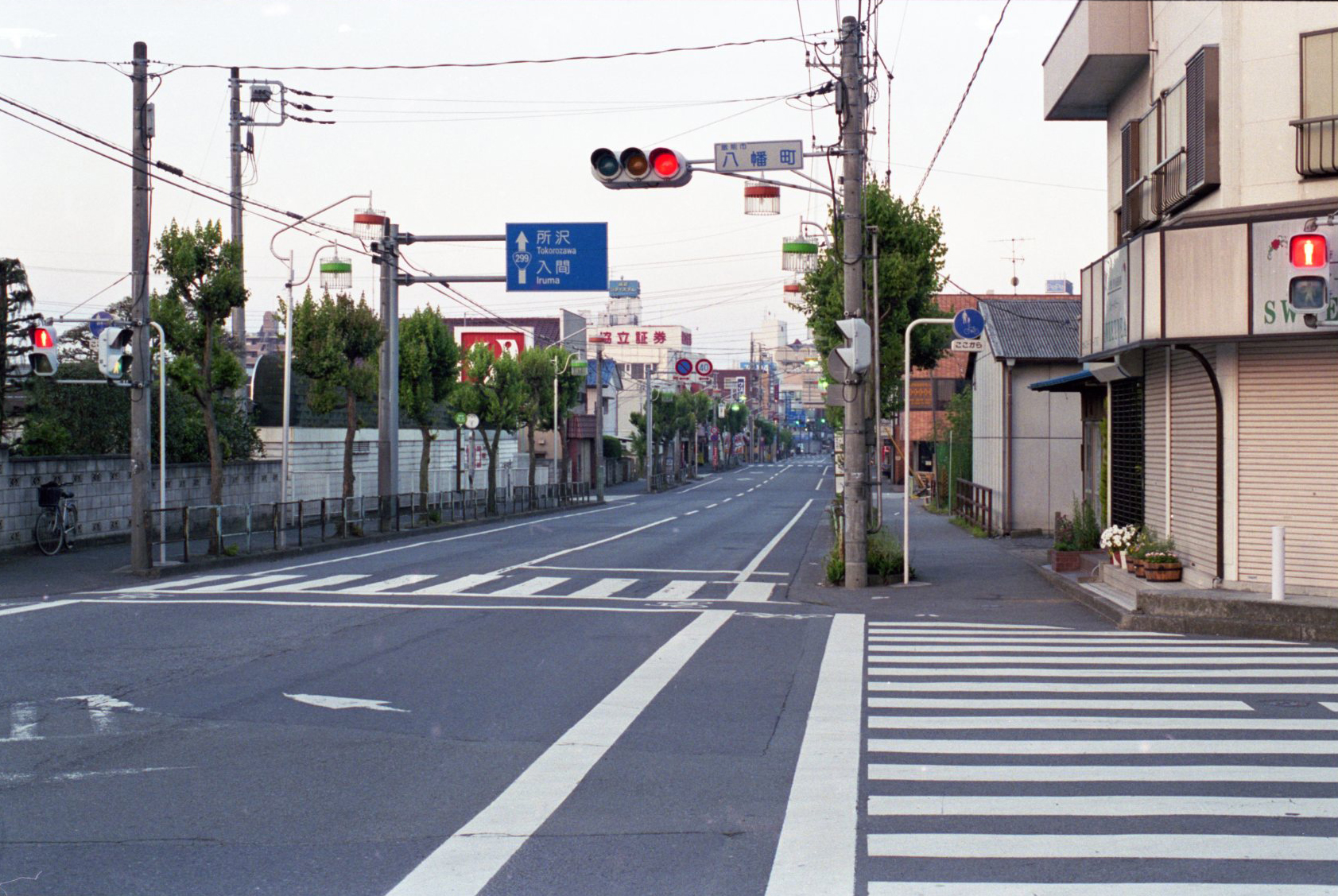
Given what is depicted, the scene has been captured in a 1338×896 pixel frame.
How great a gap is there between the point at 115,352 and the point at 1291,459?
18.5 metres

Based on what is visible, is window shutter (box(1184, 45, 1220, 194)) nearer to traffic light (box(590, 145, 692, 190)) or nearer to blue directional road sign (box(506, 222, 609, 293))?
traffic light (box(590, 145, 692, 190))

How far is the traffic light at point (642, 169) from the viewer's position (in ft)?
51.1

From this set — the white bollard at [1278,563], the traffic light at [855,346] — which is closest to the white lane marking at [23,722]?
the traffic light at [855,346]

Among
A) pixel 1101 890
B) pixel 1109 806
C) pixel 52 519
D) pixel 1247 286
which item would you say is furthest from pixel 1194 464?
pixel 52 519

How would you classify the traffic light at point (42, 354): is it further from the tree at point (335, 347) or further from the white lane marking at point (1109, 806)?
the white lane marking at point (1109, 806)

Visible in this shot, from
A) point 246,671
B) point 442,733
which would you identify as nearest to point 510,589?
point 246,671

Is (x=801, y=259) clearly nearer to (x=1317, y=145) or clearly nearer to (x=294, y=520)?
(x=294, y=520)

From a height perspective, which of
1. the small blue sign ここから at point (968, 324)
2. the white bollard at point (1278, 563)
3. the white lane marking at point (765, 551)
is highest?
the small blue sign ここから at point (968, 324)

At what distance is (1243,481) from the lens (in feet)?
47.9

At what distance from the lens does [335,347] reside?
2930 centimetres

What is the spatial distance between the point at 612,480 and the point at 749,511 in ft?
140

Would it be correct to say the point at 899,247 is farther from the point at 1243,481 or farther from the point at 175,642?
the point at 175,642

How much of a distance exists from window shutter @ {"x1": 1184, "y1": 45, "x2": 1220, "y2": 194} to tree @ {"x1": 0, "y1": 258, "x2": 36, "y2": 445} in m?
19.4

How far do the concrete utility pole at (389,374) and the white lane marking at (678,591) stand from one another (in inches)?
552
